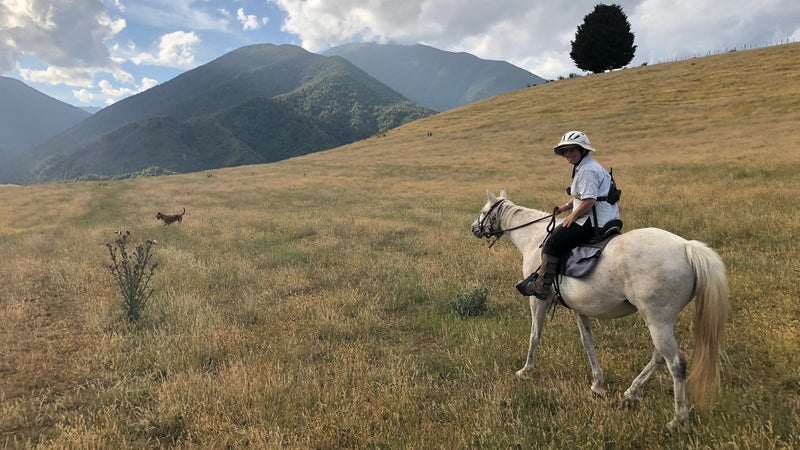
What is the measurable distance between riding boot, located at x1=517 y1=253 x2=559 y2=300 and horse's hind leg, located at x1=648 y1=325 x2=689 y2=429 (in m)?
1.21

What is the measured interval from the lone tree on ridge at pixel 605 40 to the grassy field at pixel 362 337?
208 ft

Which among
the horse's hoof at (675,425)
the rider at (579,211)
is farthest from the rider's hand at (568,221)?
the horse's hoof at (675,425)

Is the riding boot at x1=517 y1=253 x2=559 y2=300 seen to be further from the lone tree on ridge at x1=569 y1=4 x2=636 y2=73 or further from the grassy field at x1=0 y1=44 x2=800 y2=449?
the lone tree on ridge at x1=569 y1=4 x2=636 y2=73

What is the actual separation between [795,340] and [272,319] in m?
7.74

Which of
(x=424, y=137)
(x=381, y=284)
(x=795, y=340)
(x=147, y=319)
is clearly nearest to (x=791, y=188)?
(x=795, y=340)

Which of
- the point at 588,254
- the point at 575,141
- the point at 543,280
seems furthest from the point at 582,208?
the point at 543,280

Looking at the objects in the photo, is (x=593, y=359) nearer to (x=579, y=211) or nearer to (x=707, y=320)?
(x=707, y=320)

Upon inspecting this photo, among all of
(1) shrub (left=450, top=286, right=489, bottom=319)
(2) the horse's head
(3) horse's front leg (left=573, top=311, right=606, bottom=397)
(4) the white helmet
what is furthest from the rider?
(1) shrub (left=450, top=286, right=489, bottom=319)

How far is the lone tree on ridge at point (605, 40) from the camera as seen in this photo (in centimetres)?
7175

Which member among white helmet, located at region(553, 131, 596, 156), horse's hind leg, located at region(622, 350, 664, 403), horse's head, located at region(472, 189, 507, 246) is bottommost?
horse's hind leg, located at region(622, 350, 664, 403)

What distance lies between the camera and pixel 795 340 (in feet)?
17.0

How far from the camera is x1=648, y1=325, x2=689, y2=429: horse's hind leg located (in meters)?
4.01

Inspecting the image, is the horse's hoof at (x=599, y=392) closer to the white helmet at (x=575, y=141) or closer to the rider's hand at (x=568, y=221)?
the rider's hand at (x=568, y=221)

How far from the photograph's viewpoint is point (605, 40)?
237 ft
